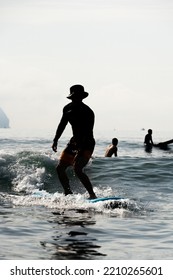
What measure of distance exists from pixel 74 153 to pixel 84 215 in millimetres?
1662

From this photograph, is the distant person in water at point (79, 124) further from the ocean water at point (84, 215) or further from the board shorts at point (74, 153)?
the ocean water at point (84, 215)

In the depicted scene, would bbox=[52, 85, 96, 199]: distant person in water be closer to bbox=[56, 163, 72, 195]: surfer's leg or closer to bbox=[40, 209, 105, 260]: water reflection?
bbox=[56, 163, 72, 195]: surfer's leg

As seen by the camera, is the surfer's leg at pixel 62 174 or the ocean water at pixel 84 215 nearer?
the ocean water at pixel 84 215

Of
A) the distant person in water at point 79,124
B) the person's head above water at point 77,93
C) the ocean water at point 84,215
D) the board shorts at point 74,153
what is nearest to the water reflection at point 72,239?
the ocean water at point 84,215

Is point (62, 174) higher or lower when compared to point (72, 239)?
higher

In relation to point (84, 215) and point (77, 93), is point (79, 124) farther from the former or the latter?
point (84, 215)

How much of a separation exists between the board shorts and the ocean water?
2.60 ft

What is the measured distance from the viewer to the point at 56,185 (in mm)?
13758

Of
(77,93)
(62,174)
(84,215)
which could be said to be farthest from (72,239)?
(77,93)

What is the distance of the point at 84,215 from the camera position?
29.0ft

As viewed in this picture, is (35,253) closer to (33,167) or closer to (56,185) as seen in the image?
(56,185)

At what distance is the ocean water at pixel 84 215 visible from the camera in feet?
20.4

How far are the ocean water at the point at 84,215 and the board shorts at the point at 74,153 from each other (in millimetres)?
791
